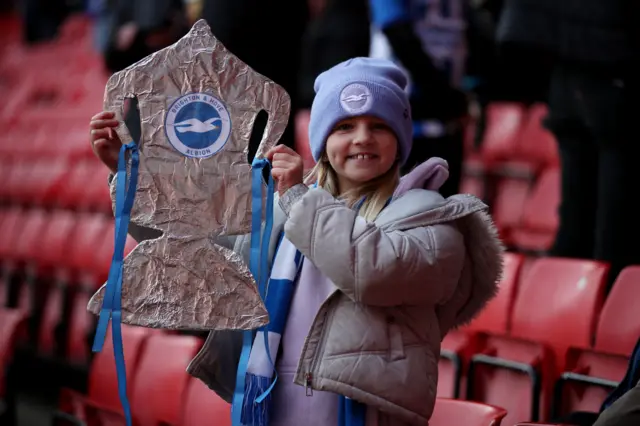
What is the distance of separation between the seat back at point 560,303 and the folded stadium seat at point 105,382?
1.16 metres

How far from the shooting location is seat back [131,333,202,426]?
101 inches

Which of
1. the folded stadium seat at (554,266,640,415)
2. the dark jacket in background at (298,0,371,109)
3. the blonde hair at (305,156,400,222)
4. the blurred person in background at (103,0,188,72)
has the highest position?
the dark jacket in background at (298,0,371,109)

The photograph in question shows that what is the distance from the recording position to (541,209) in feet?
15.0

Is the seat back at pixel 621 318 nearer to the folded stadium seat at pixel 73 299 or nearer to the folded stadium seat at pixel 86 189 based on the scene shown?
the folded stadium seat at pixel 73 299

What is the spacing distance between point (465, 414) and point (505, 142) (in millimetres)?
3474

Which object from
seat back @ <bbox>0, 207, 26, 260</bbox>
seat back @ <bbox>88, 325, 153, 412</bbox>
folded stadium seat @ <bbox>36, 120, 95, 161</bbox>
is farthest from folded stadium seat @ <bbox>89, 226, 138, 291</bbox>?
folded stadium seat @ <bbox>36, 120, 95, 161</bbox>

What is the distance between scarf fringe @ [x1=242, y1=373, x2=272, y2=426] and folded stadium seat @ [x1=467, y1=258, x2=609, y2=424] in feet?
3.07

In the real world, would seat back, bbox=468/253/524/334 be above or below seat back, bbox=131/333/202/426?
above

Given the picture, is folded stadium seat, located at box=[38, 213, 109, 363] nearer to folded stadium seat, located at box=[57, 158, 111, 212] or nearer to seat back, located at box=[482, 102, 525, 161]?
folded stadium seat, located at box=[57, 158, 111, 212]

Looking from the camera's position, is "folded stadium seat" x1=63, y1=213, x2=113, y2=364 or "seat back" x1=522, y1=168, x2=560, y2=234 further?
"seat back" x1=522, y1=168, x2=560, y2=234

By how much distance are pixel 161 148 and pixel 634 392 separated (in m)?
0.96

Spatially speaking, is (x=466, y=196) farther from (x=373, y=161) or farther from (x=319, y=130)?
(x=319, y=130)

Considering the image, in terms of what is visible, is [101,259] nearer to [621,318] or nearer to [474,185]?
[474,185]

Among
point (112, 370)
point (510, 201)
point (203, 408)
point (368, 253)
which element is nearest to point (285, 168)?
point (368, 253)
